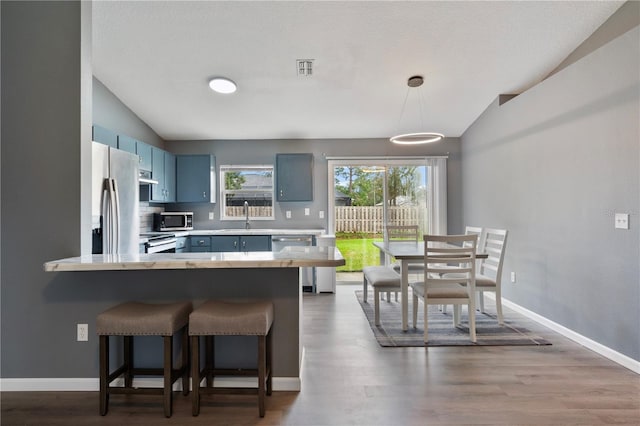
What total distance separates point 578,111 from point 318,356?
9.85 ft

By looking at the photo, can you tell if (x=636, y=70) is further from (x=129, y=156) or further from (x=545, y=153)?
(x=129, y=156)

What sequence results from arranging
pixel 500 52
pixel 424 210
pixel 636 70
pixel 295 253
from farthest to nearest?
pixel 424 210 < pixel 500 52 < pixel 636 70 < pixel 295 253

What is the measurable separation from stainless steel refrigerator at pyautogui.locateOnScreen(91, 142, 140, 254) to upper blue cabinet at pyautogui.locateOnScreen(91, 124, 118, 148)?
1.90 feet

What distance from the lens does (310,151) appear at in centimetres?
498

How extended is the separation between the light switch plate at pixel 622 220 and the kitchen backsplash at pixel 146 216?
506cm

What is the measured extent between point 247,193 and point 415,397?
3.88 metres

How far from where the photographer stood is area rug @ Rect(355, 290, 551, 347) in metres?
2.72

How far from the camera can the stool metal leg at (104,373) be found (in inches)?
68.7

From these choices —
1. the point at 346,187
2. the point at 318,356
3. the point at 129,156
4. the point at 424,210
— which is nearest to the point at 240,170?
the point at 346,187

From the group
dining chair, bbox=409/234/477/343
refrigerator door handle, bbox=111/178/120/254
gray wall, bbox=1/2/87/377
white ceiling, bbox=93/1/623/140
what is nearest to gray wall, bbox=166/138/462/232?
white ceiling, bbox=93/1/623/140

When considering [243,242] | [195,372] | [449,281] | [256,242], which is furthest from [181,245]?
[449,281]

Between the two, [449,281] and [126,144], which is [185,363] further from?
[126,144]

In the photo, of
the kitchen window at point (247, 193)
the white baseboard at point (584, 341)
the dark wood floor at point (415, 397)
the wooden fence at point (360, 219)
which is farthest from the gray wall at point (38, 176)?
the white baseboard at point (584, 341)

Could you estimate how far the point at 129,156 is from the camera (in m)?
2.85
